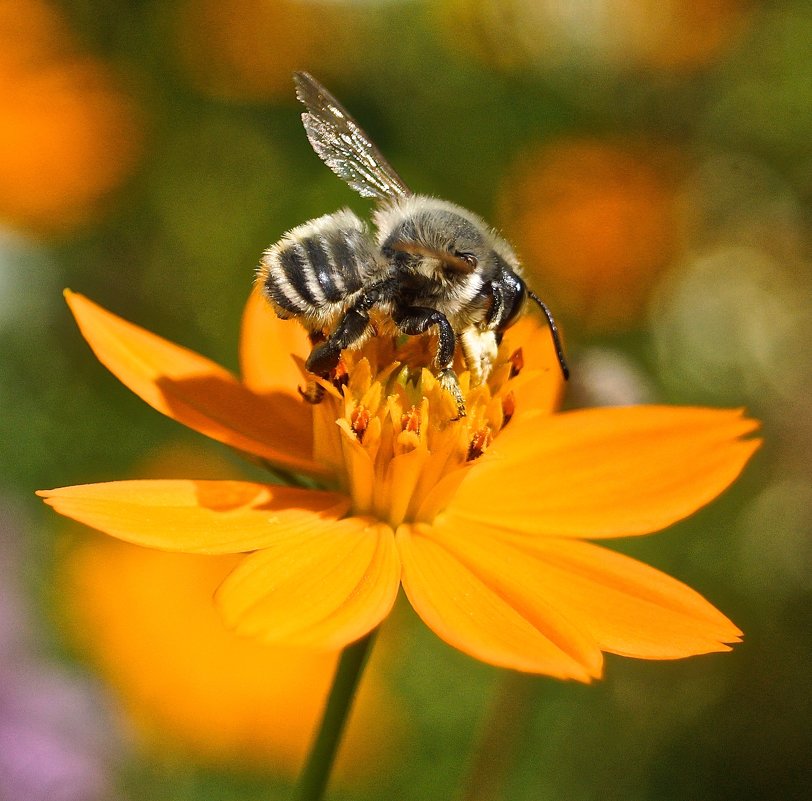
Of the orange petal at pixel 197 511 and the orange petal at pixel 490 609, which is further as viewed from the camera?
the orange petal at pixel 197 511

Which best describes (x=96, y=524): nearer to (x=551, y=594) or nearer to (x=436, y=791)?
(x=551, y=594)

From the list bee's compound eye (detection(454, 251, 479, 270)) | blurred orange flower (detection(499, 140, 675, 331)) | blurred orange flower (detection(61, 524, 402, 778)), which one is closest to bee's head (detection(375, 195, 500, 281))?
bee's compound eye (detection(454, 251, 479, 270))

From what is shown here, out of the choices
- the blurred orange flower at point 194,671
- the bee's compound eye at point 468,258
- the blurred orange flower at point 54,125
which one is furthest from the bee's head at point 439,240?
the blurred orange flower at point 54,125

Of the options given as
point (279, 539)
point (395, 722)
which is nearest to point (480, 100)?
point (395, 722)

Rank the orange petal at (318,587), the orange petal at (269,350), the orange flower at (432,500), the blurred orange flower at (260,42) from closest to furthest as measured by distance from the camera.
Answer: the orange petal at (318,587)
the orange flower at (432,500)
the orange petal at (269,350)
the blurred orange flower at (260,42)

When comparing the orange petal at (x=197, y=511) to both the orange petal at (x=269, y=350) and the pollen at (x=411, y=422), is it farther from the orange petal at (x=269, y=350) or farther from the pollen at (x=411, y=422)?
the orange petal at (x=269, y=350)

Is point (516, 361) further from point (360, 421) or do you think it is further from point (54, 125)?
point (54, 125)

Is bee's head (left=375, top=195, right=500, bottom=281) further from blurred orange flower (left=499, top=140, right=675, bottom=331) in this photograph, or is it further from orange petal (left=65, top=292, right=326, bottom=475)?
blurred orange flower (left=499, top=140, right=675, bottom=331)
